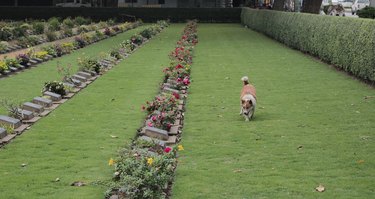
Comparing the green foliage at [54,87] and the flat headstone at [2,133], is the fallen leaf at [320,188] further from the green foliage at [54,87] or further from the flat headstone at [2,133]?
the green foliage at [54,87]

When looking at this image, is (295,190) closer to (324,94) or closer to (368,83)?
(324,94)

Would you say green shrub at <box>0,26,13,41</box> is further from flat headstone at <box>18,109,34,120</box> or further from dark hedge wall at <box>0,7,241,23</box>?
dark hedge wall at <box>0,7,241,23</box>

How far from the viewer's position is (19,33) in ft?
91.4

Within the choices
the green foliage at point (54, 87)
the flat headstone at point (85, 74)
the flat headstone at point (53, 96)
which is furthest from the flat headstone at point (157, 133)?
the flat headstone at point (85, 74)

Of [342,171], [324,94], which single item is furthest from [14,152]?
[324,94]

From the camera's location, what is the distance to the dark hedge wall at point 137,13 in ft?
157

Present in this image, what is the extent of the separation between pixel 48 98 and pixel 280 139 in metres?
5.38

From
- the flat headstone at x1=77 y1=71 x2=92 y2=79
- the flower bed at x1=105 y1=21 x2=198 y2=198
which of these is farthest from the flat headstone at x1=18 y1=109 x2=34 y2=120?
the flat headstone at x1=77 y1=71 x2=92 y2=79

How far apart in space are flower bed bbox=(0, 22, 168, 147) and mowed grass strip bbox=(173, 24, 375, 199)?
2.78 meters

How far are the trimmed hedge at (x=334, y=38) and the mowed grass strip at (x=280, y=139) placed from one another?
1.90ft

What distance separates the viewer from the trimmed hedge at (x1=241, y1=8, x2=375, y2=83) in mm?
15141

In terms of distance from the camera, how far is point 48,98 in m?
12.2

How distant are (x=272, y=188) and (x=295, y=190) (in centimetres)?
27


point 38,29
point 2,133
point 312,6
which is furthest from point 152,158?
point 312,6
